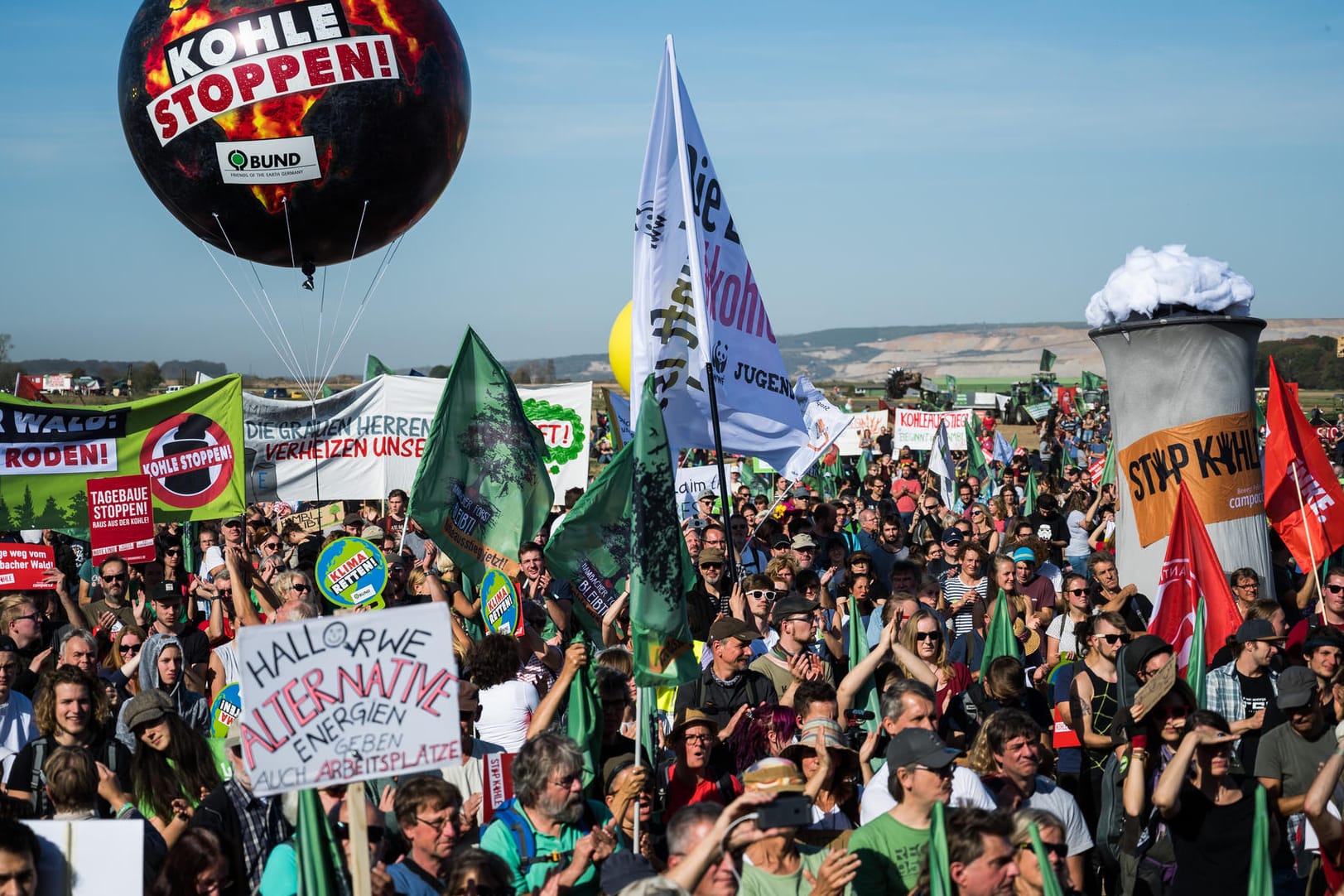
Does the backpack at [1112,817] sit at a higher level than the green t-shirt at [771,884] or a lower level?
lower

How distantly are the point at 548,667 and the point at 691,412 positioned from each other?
6.73 feet

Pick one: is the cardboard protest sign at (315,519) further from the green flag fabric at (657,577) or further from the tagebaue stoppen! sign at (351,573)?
the green flag fabric at (657,577)

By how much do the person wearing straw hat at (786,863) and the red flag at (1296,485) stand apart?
7.44 metres

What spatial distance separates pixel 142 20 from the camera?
46.0ft

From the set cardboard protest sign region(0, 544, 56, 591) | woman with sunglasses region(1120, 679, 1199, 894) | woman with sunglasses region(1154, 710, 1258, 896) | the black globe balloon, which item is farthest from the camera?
the black globe balloon

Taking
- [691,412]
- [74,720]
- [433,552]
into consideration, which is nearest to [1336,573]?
[691,412]

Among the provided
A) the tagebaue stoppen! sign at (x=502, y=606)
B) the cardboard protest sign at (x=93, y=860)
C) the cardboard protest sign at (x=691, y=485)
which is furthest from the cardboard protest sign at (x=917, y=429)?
the cardboard protest sign at (x=93, y=860)

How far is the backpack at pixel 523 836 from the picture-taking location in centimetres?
519

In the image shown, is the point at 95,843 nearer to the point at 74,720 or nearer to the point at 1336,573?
the point at 74,720

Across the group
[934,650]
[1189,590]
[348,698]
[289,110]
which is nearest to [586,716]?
[934,650]

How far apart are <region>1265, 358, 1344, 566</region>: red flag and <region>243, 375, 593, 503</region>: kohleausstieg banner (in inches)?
278

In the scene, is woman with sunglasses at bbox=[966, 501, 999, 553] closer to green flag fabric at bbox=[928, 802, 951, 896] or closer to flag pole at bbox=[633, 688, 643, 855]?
flag pole at bbox=[633, 688, 643, 855]

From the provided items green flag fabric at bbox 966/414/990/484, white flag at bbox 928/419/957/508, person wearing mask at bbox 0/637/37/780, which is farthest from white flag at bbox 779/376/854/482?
green flag fabric at bbox 966/414/990/484

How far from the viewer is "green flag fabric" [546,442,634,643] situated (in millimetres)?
7996
